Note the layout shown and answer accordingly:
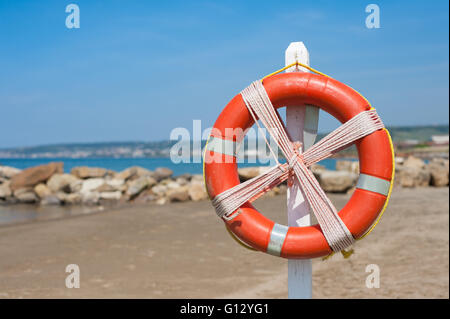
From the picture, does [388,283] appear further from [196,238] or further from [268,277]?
[196,238]

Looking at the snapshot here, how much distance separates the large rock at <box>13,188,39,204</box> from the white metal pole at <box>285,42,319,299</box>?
10.9m

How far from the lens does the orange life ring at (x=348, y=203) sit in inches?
85.1

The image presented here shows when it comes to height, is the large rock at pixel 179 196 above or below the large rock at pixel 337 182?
below

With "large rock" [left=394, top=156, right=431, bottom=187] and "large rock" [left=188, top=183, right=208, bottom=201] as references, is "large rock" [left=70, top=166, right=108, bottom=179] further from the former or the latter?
"large rock" [left=394, top=156, right=431, bottom=187]

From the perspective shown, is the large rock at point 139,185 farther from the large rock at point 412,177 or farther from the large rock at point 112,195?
the large rock at point 412,177

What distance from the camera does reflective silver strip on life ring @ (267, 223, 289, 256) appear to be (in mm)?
2157

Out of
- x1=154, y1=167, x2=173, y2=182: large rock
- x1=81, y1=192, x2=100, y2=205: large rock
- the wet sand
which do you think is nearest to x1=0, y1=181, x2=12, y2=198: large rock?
x1=81, y1=192, x2=100, y2=205: large rock

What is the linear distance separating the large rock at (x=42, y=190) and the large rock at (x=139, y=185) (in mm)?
2453

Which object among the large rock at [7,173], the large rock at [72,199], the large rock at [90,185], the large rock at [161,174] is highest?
the large rock at [7,173]

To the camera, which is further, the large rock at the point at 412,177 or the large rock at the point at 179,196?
the large rock at the point at 412,177

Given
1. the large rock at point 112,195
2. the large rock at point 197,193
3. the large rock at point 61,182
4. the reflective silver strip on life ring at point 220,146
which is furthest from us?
the large rock at point 61,182

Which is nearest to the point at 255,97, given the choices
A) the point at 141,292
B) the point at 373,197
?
the point at 373,197

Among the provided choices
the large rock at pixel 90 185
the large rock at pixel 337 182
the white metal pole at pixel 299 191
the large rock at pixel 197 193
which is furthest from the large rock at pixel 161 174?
the white metal pole at pixel 299 191
